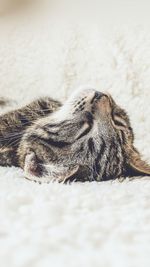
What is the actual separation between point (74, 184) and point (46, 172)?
65 millimetres

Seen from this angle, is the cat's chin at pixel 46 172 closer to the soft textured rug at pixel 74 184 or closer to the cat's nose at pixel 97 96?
the soft textured rug at pixel 74 184

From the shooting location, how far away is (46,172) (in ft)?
3.35

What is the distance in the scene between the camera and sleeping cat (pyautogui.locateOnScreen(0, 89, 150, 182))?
1029 millimetres

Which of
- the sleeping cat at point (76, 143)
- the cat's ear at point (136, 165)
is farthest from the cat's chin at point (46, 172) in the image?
the cat's ear at point (136, 165)

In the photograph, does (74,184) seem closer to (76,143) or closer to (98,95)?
(76,143)

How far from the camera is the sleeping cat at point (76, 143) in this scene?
3.38 feet

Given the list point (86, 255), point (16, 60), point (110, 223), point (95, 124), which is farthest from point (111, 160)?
point (16, 60)

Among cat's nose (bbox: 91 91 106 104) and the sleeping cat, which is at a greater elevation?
cat's nose (bbox: 91 91 106 104)

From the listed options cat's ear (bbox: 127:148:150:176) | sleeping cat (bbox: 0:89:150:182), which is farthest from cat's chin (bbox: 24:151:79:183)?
cat's ear (bbox: 127:148:150:176)

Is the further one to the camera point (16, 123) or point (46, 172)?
point (16, 123)

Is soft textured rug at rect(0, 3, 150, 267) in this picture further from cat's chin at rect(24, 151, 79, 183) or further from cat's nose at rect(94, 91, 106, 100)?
cat's nose at rect(94, 91, 106, 100)

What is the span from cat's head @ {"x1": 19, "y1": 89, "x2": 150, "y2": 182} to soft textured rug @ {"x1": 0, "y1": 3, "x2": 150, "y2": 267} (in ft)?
0.13

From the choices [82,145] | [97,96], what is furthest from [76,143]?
[97,96]

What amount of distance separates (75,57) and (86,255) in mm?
812
